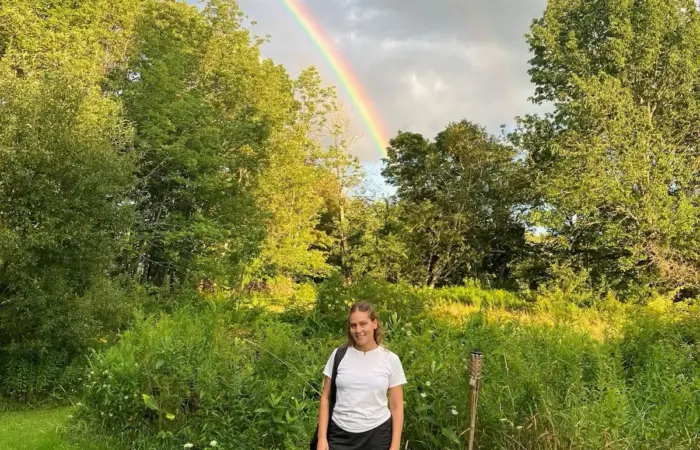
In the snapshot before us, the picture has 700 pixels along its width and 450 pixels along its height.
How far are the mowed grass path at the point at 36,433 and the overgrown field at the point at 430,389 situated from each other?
0.23 metres

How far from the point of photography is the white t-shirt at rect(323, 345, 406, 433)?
3.00m

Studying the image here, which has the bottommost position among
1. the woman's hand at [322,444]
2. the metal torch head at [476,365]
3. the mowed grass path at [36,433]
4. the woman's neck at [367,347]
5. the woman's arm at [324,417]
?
the mowed grass path at [36,433]

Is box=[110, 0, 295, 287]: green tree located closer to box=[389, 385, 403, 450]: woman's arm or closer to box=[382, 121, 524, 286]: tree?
box=[382, 121, 524, 286]: tree

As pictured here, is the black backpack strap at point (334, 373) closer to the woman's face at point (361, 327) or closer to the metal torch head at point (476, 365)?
the woman's face at point (361, 327)

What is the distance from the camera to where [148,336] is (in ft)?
19.1

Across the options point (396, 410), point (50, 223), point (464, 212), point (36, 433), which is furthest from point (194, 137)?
point (396, 410)

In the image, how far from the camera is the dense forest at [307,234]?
4691 mm

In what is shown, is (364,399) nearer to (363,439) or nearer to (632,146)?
(363,439)

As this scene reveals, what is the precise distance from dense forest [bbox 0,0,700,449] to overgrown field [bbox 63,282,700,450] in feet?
0.09

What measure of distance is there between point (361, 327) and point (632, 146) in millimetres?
20789

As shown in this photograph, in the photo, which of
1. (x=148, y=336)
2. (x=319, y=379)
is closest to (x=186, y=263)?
(x=148, y=336)

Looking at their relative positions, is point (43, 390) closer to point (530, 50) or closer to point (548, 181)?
point (548, 181)

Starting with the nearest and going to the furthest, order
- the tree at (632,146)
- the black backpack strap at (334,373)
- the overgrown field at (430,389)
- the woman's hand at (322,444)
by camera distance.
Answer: the woman's hand at (322,444) < the black backpack strap at (334,373) < the overgrown field at (430,389) < the tree at (632,146)

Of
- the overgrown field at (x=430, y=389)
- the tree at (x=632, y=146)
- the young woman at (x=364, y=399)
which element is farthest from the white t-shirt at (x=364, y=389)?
the tree at (x=632, y=146)
